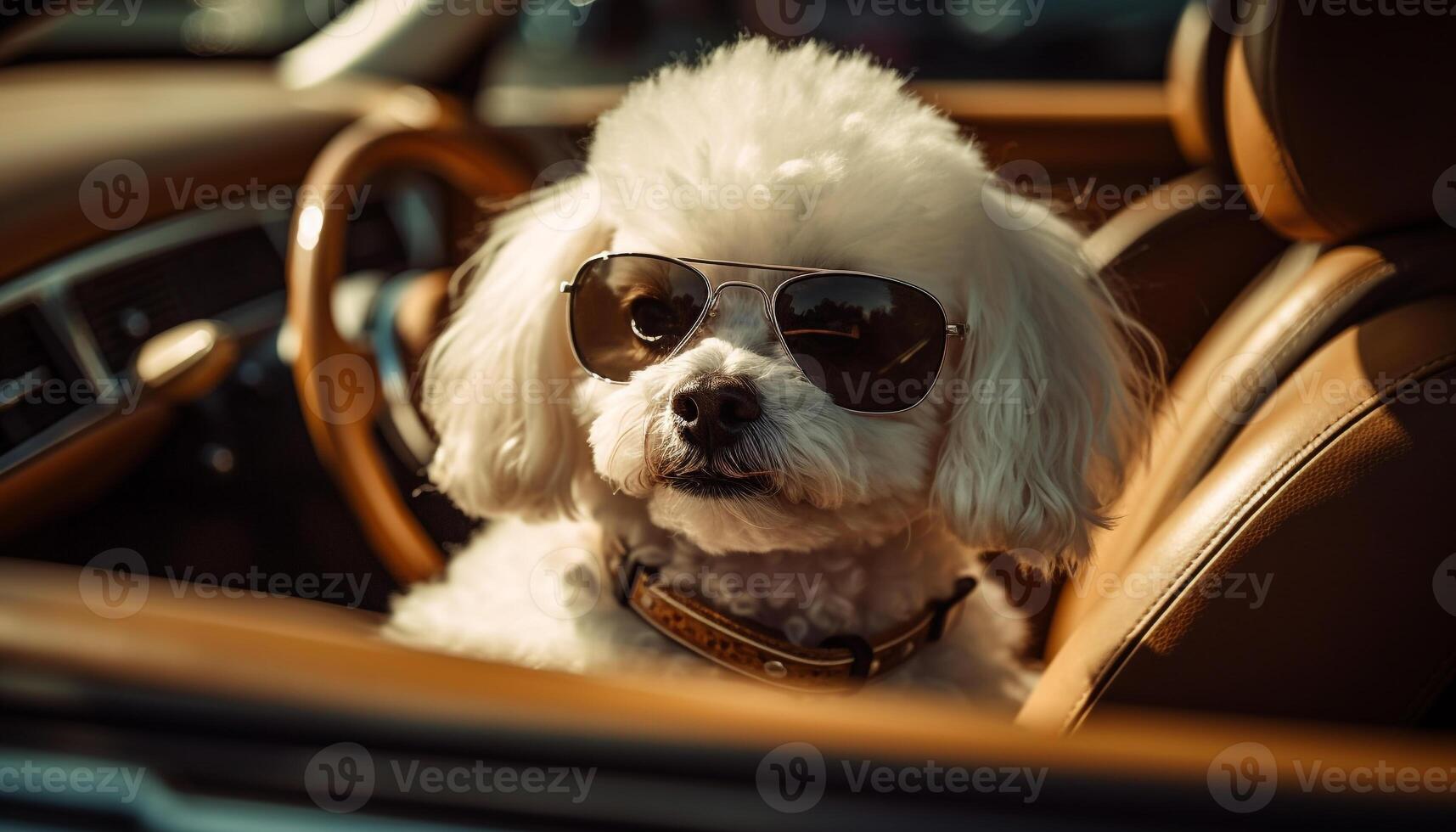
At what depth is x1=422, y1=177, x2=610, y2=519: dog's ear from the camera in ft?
5.54

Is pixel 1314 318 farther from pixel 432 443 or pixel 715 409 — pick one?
pixel 432 443

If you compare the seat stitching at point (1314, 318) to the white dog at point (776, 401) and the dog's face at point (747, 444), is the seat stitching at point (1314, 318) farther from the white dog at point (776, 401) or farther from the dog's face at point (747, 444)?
the dog's face at point (747, 444)

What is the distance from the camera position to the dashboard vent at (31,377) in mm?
1741

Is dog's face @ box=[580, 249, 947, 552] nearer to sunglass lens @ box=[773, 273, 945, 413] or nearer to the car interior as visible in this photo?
sunglass lens @ box=[773, 273, 945, 413]

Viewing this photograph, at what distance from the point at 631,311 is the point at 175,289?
1214mm

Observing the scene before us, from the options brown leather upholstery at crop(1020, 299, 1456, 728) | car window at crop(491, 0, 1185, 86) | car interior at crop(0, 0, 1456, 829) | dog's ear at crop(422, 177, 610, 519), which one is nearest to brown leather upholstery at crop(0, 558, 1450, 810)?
car interior at crop(0, 0, 1456, 829)

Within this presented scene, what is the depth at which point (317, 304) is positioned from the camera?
1.92 m

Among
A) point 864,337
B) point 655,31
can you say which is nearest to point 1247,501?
point 864,337

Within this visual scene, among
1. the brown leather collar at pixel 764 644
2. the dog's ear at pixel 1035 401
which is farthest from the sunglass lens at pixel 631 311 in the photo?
the dog's ear at pixel 1035 401

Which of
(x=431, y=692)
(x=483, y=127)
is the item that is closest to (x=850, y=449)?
(x=431, y=692)

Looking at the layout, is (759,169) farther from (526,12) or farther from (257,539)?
(526,12)

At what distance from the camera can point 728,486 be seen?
1442mm

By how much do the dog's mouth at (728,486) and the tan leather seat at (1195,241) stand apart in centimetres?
85

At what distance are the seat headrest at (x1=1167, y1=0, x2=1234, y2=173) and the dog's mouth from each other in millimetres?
1111
